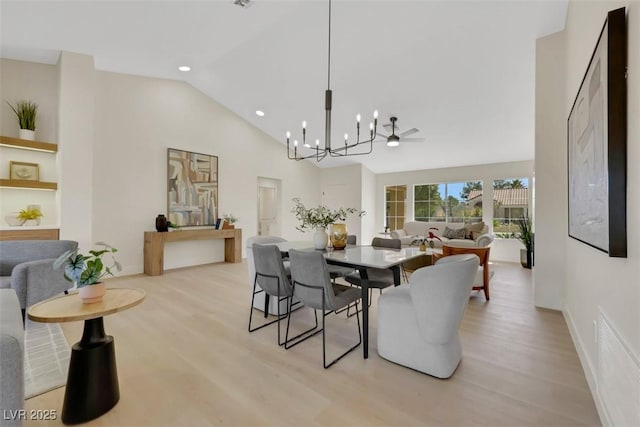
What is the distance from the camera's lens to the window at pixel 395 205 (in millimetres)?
8453

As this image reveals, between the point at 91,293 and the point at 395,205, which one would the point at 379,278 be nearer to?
the point at 91,293

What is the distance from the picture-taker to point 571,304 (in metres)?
2.77

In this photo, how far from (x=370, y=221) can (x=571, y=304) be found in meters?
5.86

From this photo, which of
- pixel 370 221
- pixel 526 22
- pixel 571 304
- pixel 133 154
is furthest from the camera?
pixel 370 221

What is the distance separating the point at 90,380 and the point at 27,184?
145 inches

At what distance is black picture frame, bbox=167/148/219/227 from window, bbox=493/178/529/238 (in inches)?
255

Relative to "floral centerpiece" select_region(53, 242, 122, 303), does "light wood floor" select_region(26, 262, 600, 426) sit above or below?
below

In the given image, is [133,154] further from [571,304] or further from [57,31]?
[571,304]

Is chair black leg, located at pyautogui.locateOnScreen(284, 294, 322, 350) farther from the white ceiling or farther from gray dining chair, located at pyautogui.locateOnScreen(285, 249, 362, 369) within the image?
the white ceiling

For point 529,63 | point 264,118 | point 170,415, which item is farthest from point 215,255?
point 529,63

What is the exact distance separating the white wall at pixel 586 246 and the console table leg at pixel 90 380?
2552 millimetres

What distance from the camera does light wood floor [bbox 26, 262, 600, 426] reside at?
1.66 metres

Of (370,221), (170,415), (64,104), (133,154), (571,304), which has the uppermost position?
(64,104)

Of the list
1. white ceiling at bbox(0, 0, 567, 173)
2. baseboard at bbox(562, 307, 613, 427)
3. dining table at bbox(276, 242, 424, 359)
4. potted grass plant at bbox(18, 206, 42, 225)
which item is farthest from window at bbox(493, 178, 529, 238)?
potted grass plant at bbox(18, 206, 42, 225)
